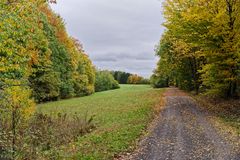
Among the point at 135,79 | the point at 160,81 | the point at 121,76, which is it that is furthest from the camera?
Answer: the point at 121,76

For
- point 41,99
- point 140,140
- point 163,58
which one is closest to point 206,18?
point 140,140

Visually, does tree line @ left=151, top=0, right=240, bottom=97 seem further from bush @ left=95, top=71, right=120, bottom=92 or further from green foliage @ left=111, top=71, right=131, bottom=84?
green foliage @ left=111, top=71, right=131, bottom=84

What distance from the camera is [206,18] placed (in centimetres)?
2206

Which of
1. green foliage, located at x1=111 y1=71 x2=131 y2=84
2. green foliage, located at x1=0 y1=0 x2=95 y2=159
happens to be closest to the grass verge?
green foliage, located at x1=0 y1=0 x2=95 y2=159

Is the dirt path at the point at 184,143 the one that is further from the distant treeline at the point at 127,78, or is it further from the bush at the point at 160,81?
the distant treeline at the point at 127,78

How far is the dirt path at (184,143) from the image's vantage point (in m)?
11.3

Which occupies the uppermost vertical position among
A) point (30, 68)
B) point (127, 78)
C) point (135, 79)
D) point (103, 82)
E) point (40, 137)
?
point (127, 78)

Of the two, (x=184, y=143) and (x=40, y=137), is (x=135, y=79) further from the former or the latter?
(x=184, y=143)

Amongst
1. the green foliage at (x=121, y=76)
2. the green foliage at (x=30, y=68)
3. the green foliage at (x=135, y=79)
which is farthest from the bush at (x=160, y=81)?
the green foliage at (x=121, y=76)

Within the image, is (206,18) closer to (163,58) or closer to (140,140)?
(140,140)

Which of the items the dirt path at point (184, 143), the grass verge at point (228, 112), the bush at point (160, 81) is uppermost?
the bush at point (160, 81)

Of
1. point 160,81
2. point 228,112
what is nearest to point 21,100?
point 228,112

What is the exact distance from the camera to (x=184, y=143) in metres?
13.1

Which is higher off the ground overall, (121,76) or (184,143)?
(121,76)
